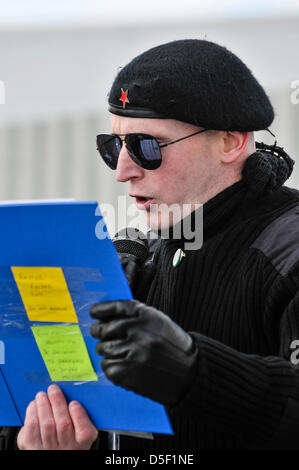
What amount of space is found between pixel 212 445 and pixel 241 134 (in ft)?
2.00

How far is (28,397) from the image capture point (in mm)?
1588

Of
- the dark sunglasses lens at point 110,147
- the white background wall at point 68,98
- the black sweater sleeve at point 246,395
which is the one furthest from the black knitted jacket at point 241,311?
the white background wall at point 68,98

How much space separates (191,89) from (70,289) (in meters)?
0.49

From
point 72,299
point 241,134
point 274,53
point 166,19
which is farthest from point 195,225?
point 166,19

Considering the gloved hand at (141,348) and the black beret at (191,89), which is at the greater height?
the black beret at (191,89)

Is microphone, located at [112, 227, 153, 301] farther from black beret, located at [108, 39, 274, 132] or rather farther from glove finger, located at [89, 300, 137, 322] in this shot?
glove finger, located at [89, 300, 137, 322]

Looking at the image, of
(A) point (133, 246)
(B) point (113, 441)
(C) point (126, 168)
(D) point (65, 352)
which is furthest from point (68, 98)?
(D) point (65, 352)

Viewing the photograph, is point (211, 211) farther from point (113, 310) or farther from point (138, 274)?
point (113, 310)

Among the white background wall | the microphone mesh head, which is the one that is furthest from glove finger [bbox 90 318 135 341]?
the white background wall

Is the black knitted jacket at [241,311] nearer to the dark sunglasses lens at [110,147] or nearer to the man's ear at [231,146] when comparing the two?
the man's ear at [231,146]

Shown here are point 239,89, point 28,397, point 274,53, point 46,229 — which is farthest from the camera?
point 274,53

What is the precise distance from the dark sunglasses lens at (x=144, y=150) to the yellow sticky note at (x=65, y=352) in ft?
1.29

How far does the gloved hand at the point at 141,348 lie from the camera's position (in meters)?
1.30

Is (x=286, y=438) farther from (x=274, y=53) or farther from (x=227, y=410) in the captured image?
(x=274, y=53)
